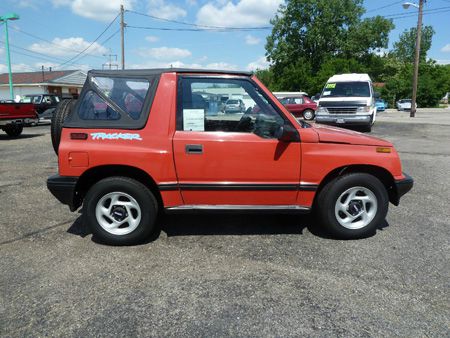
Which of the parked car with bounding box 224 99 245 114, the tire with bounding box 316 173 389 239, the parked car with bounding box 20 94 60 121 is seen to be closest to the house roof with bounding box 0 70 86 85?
the parked car with bounding box 20 94 60 121

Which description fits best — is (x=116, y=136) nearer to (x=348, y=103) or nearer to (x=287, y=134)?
(x=287, y=134)

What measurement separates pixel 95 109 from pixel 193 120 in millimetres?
1016

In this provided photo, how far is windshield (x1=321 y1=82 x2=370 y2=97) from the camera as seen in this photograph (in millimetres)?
15500

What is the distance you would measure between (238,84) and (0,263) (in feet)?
9.51

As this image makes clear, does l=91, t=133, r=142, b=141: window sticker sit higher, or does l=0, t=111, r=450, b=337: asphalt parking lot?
l=91, t=133, r=142, b=141: window sticker

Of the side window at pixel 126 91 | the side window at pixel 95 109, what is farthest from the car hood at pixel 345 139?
the side window at pixel 95 109

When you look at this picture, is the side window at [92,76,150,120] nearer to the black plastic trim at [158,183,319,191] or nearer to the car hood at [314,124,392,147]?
the black plastic trim at [158,183,319,191]

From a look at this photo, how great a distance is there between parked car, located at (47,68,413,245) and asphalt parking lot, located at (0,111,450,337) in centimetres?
39

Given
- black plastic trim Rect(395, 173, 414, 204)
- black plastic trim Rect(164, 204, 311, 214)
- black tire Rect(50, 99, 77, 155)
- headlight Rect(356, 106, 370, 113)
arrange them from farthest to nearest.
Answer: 1. headlight Rect(356, 106, 370, 113)
2. black tire Rect(50, 99, 77, 155)
3. black plastic trim Rect(395, 173, 414, 204)
4. black plastic trim Rect(164, 204, 311, 214)

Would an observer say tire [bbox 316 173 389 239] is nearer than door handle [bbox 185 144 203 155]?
No

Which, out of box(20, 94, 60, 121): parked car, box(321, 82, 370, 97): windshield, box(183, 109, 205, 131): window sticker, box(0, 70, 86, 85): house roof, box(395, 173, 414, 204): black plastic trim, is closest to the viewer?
box(183, 109, 205, 131): window sticker

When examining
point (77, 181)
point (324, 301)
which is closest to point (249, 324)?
point (324, 301)

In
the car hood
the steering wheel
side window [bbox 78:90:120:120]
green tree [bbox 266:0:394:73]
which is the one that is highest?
green tree [bbox 266:0:394:73]

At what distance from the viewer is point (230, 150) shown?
3729 mm
